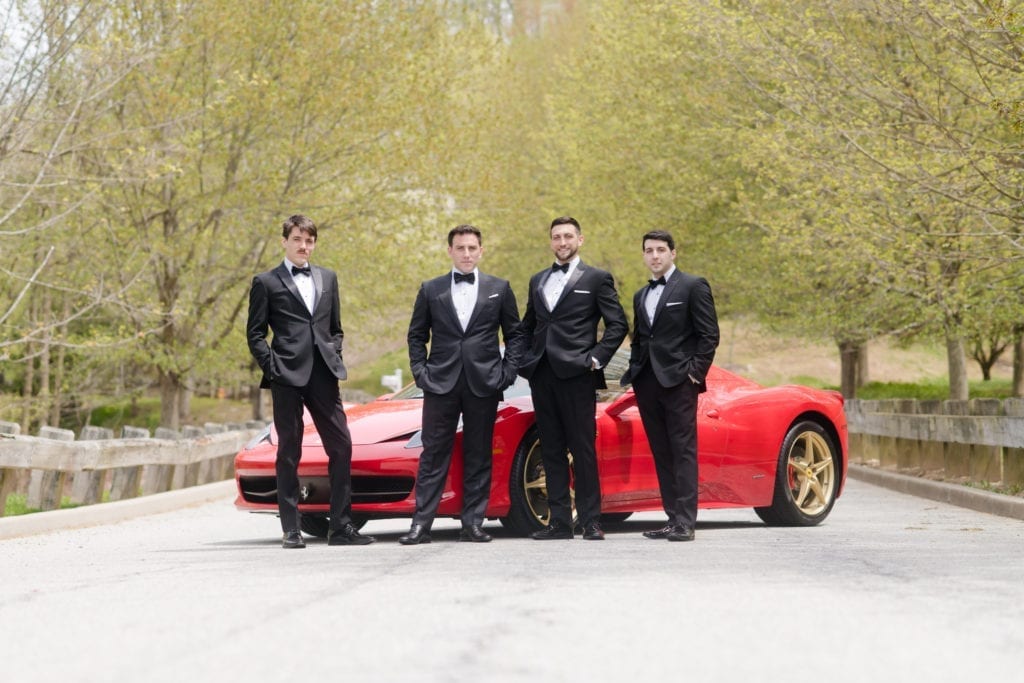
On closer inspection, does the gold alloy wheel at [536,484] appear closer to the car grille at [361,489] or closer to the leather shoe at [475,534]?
the leather shoe at [475,534]

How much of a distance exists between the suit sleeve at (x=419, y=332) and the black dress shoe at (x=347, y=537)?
107 centimetres

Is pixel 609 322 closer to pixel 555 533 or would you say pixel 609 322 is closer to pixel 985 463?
pixel 555 533

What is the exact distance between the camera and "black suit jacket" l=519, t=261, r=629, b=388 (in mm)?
9547

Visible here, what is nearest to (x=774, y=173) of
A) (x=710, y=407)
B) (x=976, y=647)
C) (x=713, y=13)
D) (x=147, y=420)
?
(x=713, y=13)

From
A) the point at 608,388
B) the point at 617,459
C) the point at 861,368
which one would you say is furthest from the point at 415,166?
the point at 861,368

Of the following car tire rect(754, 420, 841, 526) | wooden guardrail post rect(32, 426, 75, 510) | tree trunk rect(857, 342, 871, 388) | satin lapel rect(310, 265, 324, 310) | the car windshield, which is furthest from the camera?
tree trunk rect(857, 342, 871, 388)

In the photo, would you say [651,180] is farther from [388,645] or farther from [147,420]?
[388,645]

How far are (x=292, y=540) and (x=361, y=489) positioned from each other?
0.63 m

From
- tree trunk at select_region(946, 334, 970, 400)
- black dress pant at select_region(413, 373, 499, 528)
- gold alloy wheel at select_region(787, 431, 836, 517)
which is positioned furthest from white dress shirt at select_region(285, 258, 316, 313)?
tree trunk at select_region(946, 334, 970, 400)

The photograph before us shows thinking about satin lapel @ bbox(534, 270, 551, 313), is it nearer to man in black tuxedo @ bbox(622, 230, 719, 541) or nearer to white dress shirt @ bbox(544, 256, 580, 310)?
white dress shirt @ bbox(544, 256, 580, 310)

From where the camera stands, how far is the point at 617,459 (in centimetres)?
1016

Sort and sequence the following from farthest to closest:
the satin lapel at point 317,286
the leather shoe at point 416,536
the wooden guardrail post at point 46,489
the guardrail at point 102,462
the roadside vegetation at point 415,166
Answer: the roadside vegetation at point 415,166
the wooden guardrail post at point 46,489
the guardrail at point 102,462
the satin lapel at point 317,286
the leather shoe at point 416,536

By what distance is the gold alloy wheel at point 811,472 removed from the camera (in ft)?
35.7

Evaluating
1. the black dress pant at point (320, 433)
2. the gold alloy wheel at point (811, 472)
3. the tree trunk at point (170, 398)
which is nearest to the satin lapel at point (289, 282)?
the black dress pant at point (320, 433)
